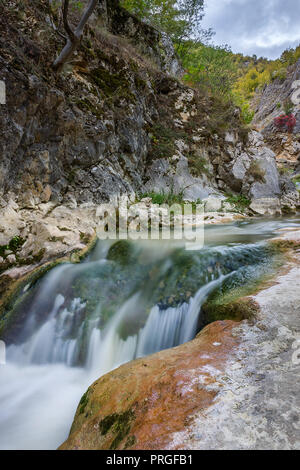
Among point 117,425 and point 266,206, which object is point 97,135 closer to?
point 117,425

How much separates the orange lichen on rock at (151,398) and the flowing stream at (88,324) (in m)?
0.69

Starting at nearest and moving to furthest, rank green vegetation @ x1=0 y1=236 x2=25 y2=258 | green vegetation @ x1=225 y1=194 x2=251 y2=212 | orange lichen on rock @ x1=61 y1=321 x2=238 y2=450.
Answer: orange lichen on rock @ x1=61 y1=321 x2=238 y2=450 < green vegetation @ x1=0 y1=236 x2=25 y2=258 < green vegetation @ x1=225 y1=194 x2=251 y2=212

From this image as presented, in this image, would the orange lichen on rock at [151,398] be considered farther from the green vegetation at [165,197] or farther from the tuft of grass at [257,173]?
the tuft of grass at [257,173]

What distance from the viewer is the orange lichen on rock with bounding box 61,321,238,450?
120 cm

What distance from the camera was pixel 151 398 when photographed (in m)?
1.41

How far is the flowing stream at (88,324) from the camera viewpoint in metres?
2.25

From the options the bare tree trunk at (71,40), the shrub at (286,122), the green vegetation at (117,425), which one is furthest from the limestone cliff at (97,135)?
the shrub at (286,122)

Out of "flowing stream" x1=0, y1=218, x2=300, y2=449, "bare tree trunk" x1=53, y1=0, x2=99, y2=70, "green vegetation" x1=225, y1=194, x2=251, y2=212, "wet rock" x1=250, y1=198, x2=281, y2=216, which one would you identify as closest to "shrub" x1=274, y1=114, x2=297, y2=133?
"wet rock" x1=250, y1=198, x2=281, y2=216

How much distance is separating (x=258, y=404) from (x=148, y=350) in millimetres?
A: 1813

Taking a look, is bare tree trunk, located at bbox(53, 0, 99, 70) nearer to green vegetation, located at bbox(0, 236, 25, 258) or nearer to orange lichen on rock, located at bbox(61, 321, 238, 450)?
green vegetation, located at bbox(0, 236, 25, 258)

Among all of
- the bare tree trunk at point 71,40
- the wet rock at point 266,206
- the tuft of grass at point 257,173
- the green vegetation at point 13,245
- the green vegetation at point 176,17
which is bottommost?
the green vegetation at point 13,245

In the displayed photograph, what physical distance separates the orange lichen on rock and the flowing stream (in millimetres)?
694

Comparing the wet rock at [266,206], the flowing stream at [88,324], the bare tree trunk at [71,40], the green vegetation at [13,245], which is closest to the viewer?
the flowing stream at [88,324]

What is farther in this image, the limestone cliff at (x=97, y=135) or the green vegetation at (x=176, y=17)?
the green vegetation at (x=176, y=17)
